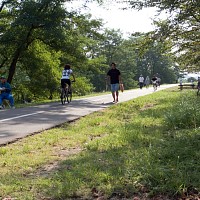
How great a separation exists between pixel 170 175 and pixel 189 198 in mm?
502

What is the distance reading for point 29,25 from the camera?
20.5m

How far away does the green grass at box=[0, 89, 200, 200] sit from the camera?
352 cm

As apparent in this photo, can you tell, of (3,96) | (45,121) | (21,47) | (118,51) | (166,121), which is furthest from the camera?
(118,51)

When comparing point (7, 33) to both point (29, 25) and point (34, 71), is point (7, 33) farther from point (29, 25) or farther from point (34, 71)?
point (34, 71)

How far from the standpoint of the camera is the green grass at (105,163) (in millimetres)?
3519

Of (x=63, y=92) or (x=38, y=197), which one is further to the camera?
(x=63, y=92)

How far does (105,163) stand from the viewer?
14.9 ft

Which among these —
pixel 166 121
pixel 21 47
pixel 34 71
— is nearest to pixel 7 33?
pixel 21 47

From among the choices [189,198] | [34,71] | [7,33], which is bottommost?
[189,198]

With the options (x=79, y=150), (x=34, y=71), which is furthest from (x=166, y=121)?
(x=34, y=71)

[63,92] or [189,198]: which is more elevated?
[63,92]

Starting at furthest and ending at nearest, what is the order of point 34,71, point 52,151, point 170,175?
point 34,71 < point 52,151 < point 170,175

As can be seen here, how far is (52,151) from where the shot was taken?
214 inches

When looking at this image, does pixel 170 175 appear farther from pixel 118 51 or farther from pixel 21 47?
pixel 118 51
